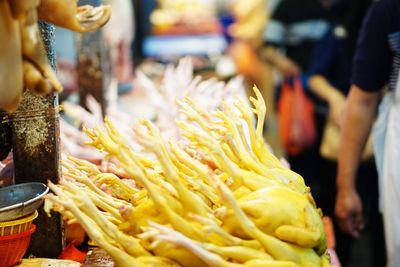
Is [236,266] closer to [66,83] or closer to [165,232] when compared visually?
[165,232]

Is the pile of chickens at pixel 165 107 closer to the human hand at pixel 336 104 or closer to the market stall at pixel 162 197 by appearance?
the market stall at pixel 162 197

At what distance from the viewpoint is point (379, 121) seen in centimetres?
262

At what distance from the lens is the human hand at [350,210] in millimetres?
2756

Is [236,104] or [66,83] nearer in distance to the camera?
[236,104]

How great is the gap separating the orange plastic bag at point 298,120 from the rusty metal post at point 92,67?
5.95 ft

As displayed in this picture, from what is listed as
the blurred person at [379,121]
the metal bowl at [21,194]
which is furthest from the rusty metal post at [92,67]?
the metal bowl at [21,194]

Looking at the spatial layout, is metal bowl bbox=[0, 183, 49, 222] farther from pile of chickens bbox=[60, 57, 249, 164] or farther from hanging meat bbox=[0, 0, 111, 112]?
pile of chickens bbox=[60, 57, 249, 164]

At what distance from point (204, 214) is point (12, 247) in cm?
46

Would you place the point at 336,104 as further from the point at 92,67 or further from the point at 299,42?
the point at 92,67

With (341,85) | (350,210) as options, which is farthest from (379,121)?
(341,85)

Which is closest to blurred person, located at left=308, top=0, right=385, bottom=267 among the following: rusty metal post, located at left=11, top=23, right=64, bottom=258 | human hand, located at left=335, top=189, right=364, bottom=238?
human hand, located at left=335, top=189, right=364, bottom=238

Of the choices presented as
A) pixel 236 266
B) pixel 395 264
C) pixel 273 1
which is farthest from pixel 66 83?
pixel 236 266

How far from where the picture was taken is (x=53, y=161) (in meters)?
1.47

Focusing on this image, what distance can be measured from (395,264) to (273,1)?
13.6ft
